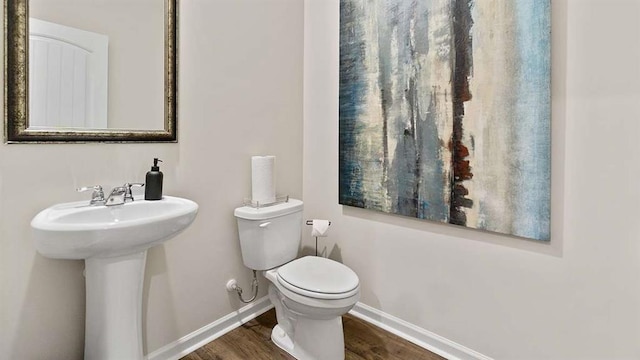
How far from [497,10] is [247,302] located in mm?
2001

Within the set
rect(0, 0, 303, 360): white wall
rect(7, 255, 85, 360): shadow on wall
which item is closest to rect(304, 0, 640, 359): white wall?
rect(0, 0, 303, 360): white wall

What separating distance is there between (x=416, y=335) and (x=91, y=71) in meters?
2.01

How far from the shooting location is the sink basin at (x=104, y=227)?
984mm

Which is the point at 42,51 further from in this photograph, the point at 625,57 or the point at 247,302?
the point at 625,57

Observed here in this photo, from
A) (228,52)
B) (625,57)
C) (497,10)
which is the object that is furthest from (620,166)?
(228,52)

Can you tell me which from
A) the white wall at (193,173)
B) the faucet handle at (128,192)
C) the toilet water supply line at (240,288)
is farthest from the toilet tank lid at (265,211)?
the faucet handle at (128,192)

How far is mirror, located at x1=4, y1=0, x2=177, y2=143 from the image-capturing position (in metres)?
1.18

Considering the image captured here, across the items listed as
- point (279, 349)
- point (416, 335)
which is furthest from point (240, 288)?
point (416, 335)

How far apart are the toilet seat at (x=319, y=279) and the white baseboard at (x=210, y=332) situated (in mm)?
520

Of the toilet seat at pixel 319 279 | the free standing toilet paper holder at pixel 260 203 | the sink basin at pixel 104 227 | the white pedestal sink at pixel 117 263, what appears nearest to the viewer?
the sink basin at pixel 104 227

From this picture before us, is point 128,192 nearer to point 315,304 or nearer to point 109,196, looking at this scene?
point 109,196

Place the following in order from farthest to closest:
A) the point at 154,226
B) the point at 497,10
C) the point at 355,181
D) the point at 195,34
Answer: the point at 355,181
the point at 195,34
the point at 497,10
the point at 154,226

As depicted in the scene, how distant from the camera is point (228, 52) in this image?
5.93ft

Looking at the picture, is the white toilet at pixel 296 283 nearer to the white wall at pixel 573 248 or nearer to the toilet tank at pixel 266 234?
the toilet tank at pixel 266 234
